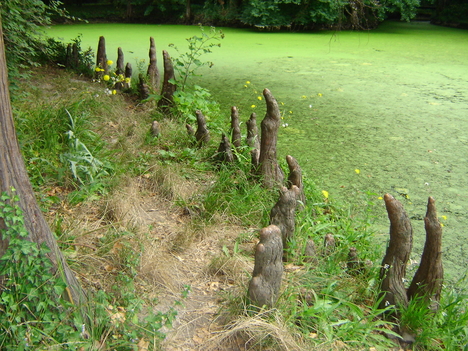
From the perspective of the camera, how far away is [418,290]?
2025 mm

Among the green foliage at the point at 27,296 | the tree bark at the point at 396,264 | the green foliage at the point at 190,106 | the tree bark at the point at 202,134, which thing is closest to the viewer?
the green foliage at the point at 27,296

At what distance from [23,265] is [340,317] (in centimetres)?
128

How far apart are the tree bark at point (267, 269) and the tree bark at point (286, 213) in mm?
463

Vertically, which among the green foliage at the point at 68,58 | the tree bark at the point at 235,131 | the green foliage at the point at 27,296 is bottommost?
the green foliage at the point at 27,296

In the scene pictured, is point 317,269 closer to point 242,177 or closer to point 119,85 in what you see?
point 242,177

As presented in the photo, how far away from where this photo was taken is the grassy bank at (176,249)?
1.77 metres

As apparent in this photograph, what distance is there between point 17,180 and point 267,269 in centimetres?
98

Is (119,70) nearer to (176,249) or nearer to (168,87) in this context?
(168,87)

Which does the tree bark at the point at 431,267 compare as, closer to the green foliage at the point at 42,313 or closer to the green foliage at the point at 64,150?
the green foliage at the point at 42,313

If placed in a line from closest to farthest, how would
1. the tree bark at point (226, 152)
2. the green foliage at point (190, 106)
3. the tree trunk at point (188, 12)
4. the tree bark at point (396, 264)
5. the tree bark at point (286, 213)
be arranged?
1. the tree bark at point (396, 264)
2. the tree bark at point (286, 213)
3. the tree bark at point (226, 152)
4. the green foliage at point (190, 106)
5. the tree trunk at point (188, 12)

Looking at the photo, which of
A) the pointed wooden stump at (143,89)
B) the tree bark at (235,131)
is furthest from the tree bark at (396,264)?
the pointed wooden stump at (143,89)

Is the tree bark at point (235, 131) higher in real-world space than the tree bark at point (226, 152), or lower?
higher

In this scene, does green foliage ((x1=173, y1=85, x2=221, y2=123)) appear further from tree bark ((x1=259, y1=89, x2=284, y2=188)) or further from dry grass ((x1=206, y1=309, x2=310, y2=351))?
dry grass ((x1=206, y1=309, x2=310, y2=351))

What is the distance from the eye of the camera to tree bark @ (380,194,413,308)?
6.42 ft
